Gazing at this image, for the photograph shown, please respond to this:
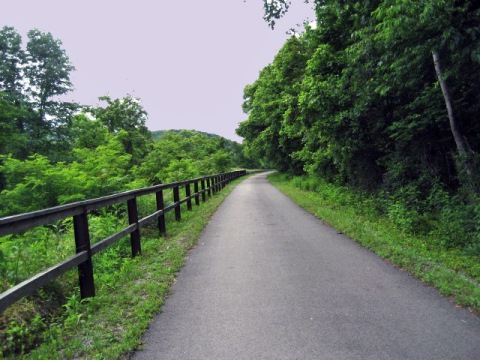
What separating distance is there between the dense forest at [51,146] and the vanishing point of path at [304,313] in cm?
489

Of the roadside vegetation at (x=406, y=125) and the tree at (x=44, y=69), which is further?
the tree at (x=44, y=69)

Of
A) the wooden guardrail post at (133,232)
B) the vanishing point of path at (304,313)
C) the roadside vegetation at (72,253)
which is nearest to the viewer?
the vanishing point of path at (304,313)

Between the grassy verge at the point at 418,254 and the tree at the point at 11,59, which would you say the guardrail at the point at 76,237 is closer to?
the grassy verge at the point at 418,254

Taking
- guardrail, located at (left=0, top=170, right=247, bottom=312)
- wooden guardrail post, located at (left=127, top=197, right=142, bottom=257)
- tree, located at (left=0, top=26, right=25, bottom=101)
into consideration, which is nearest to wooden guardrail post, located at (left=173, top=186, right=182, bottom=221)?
guardrail, located at (left=0, top=170, right=247, bottom=312)

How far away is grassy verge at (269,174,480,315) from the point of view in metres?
3.95

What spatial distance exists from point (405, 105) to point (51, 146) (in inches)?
1035

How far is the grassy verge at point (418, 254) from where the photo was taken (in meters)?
3.95

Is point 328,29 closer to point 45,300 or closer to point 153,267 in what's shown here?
point 153,267

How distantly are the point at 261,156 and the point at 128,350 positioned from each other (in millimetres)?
37578

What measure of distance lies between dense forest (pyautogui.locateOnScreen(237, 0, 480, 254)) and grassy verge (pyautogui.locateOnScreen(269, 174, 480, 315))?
366 mm

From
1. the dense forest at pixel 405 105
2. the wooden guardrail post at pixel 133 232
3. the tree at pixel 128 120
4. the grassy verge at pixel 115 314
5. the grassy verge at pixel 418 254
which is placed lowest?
the grassy verge at pixel 418 254

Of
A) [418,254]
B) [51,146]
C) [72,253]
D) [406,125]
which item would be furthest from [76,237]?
[51,146]

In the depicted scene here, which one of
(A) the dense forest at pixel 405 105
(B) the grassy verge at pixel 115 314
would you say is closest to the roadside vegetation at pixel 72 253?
(B) the grassy verge at pixel 115 314

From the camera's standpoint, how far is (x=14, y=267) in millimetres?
3691
